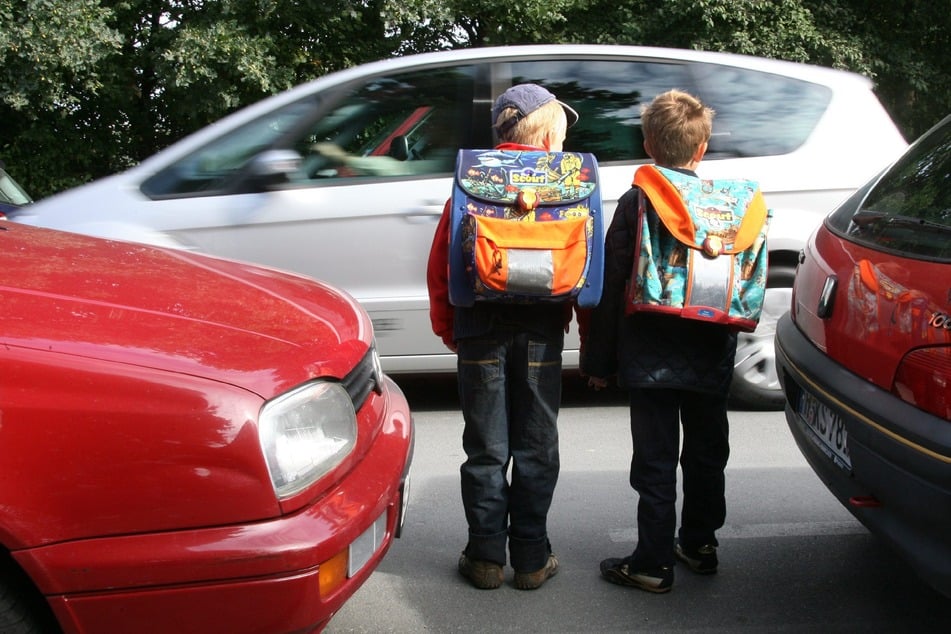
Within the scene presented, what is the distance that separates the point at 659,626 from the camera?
9.86 feet

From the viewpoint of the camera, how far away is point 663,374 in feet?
9.85

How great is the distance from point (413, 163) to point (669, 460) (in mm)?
2315

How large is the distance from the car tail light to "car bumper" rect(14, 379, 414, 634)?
131 centimetres

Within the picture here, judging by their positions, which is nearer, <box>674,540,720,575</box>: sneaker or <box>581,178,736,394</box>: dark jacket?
<box>581,178,736,394</box>: dark jacket

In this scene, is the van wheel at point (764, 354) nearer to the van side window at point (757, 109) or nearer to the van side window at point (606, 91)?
the van side window at point (757, 109)

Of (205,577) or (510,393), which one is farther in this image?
(510,393)

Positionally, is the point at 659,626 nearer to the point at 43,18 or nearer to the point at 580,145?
the point at 580,145

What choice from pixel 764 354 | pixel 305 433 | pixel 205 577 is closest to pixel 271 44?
pixel 764 354

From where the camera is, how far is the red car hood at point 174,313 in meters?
2.18

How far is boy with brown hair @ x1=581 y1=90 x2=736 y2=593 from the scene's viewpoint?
9.81 feet

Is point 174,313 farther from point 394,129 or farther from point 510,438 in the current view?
point 394,129

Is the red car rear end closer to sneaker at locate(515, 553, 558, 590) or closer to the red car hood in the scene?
sneaker at locate(515, 553, 558, 590)

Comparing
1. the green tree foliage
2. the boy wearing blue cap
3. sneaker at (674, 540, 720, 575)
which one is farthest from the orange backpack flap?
the green tree foliage

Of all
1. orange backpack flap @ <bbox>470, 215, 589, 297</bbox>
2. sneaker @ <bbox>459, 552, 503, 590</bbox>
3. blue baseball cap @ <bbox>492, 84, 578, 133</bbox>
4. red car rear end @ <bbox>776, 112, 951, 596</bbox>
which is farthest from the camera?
sneaker @ <bbox>459, 552, 503, 590</bbox>
